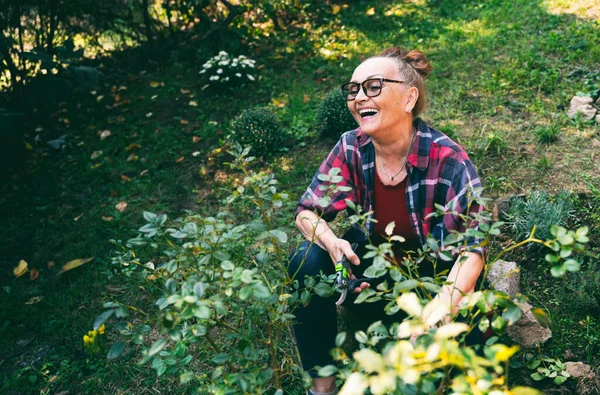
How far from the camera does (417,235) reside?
Result: 7.01 feet

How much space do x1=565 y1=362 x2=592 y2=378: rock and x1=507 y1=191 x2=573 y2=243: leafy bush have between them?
0.72 m

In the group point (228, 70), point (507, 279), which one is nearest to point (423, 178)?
point (507, 279)

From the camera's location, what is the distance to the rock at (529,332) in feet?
6.95

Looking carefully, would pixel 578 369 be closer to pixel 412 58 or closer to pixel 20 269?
pixel 412 58

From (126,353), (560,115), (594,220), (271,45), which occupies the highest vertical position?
(271,45)

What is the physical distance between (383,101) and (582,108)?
2.32 metres

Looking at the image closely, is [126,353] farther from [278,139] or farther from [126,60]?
[126,60]

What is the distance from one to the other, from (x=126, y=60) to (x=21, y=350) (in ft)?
14.4

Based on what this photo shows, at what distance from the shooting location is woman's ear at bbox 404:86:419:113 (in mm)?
2105

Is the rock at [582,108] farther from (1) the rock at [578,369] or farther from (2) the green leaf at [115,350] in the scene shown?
(2) the green leaf at [115,350]

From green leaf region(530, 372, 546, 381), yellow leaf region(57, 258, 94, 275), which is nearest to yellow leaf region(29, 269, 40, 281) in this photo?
yellow leaf region(57, 258, 94, 275)

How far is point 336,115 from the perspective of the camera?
383 centimetres

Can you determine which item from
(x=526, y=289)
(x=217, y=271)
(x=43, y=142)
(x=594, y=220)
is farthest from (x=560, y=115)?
(x=43, y=142)

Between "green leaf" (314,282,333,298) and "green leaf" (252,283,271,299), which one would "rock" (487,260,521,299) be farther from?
"green leaf" (252,283,271,299)
